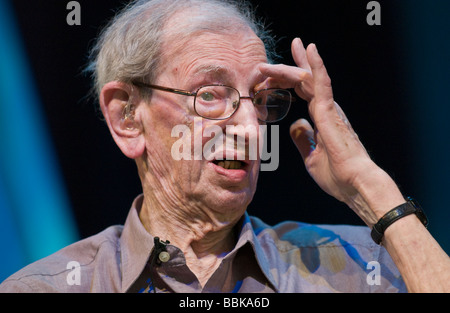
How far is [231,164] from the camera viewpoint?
1904mm

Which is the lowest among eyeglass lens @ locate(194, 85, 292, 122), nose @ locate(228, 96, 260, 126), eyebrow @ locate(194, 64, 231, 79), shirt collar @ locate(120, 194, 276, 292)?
shirt collar @ locate(120, 194, 276, 292)

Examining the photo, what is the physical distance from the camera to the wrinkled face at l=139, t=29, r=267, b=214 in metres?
1.84

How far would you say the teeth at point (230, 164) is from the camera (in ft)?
6.21

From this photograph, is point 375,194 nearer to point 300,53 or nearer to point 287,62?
point 300,53

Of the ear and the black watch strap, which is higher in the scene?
the ear

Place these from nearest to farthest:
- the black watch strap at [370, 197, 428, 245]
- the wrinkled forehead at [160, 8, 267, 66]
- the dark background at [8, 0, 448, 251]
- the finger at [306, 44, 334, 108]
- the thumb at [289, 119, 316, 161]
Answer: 1. the black watch strap at [370, 197, 428, 245]
2. the finger at [306, 44, 334, 108]
3. the wrinkled forehead at [160, 8, 267, 66]
4. the thumb at [289, 119, 316, 161]
5. the dark background at [8, 0, 448, 251]

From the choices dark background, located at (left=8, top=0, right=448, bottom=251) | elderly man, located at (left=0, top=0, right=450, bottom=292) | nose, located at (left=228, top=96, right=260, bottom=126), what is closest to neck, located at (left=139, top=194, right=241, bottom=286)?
elderly man, located at (left=0, top=0, right=450, bottom=292)

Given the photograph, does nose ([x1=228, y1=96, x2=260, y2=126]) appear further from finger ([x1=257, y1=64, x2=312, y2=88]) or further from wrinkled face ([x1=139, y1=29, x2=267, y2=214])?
finger ([x1=257, y1=64, x2=312, y2=88])

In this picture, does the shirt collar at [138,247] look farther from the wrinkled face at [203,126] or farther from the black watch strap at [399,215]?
the black watch strap at [399,215]

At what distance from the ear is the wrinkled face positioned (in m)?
0.07

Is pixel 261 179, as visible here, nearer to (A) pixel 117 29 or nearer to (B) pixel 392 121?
(B) pixel 392 121

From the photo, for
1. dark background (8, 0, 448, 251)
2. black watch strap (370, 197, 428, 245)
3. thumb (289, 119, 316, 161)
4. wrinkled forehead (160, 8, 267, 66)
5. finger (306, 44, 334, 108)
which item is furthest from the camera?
dark background (8, 0, 448, 251)

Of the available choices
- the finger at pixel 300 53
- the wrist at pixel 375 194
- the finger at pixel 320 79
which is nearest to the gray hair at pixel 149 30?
the finger at pixel 300 53
